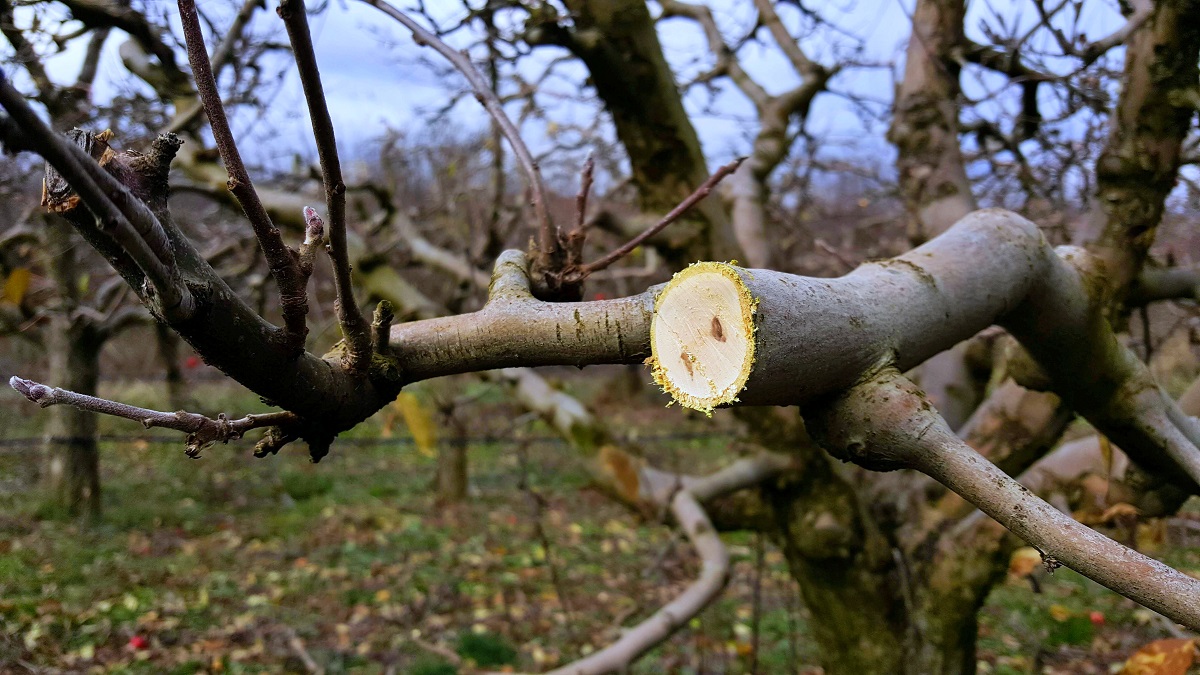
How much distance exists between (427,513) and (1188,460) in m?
6.68

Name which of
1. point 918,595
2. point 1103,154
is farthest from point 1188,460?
point 918,595

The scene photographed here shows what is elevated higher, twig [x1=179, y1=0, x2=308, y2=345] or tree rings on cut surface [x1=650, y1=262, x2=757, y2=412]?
twig [x1=179, y1=0, x2=308, y2=345]

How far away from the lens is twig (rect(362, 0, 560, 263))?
60.2 inches

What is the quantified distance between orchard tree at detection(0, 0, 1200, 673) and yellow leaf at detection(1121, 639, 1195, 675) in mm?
425

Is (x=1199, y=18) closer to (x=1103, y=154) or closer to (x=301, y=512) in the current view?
(x=1103, y=154)

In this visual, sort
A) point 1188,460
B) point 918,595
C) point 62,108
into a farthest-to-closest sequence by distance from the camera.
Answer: point 62,108 < point 918,595 < point 1188,460

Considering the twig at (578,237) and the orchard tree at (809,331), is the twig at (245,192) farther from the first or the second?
the twig at (578,237)

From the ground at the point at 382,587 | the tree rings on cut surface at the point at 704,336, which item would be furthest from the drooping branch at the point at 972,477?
the ground at the point at 382,587

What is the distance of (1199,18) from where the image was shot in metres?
2.07

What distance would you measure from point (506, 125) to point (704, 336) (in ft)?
3.03

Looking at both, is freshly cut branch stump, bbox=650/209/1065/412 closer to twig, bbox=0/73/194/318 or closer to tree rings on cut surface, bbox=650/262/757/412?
tree rings on cut surface, bbox=650/262/757/412

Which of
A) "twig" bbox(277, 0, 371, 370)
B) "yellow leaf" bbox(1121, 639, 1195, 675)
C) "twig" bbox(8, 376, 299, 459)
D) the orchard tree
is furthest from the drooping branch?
"yellow leaf" bbox(1121, 639, 1195, 675)

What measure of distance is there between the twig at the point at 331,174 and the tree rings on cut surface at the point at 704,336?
460 millimetres

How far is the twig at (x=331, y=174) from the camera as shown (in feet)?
2.50
